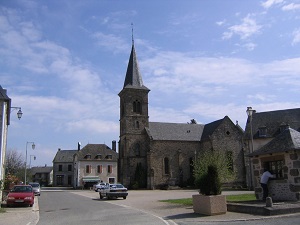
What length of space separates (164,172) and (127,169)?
18.7 ft

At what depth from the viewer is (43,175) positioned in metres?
108

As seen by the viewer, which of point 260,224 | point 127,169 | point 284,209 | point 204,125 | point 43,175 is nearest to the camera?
point 260,224

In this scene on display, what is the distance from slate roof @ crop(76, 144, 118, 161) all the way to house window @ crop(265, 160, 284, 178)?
175ft

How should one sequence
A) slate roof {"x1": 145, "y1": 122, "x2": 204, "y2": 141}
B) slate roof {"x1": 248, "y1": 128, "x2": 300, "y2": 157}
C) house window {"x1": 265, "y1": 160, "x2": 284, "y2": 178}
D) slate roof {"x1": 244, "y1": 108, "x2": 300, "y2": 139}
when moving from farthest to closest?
slate roof {"x1": 145, "y1": 122, "x2": 204, "y2": 141}, slate roof {"x1": 244, "y1": 108, "x2": 300, "y2": 139}, house window {"x1": 265, "y1": 160, "x2": 284, "y2": 178}, slate roof {"x1": 248, "y1": 128, "x2": 300, "y2": 157}

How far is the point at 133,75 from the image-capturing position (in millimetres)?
55469

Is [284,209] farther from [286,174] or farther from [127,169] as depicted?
[127,169]

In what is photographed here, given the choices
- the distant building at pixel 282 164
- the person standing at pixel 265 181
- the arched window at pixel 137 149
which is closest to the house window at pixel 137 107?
the arched window at pixel 137 149

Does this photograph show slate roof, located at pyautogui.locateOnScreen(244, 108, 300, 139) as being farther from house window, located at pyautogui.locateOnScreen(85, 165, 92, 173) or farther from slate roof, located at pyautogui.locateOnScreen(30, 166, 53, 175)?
slate roof, located at pyautogui.locateOnScreen(30, 166, 53, 175)

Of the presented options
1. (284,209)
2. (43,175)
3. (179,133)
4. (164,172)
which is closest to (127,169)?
(164,172)

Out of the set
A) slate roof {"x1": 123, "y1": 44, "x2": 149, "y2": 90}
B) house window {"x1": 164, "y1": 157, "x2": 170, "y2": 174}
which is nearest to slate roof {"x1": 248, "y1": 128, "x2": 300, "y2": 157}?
house window {"x1": 164, "y1": 157, "x2": 170, "y2": 174}

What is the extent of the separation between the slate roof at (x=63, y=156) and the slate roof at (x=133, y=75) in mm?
39268

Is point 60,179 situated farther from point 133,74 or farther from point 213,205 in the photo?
point 213,205

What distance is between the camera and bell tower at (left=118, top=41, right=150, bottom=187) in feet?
169

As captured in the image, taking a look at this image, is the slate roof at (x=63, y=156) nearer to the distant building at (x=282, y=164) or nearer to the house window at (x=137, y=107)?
the house window at (x=137, y=107)
